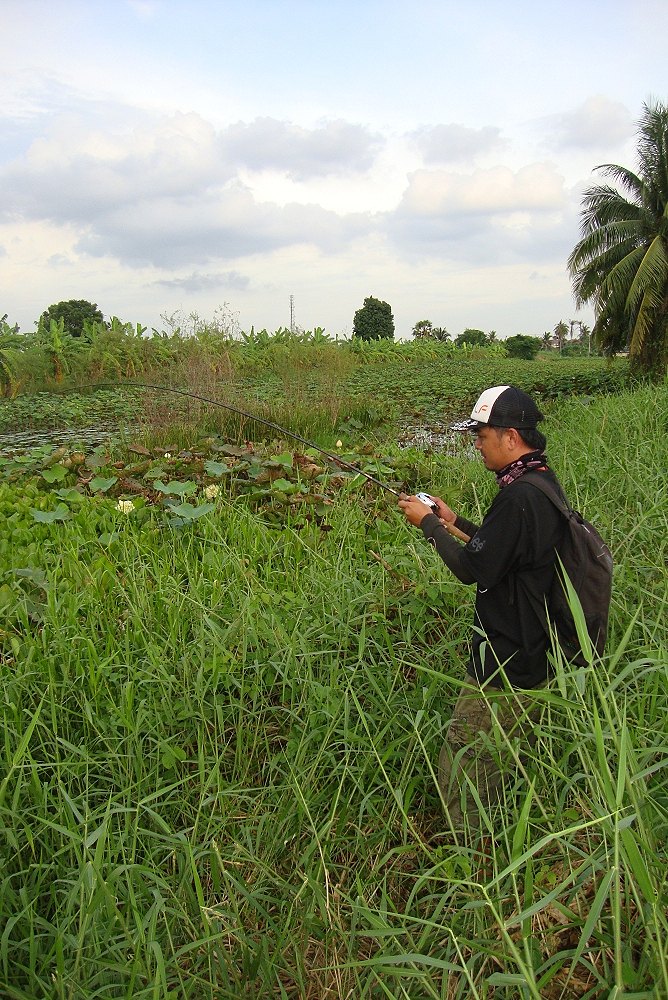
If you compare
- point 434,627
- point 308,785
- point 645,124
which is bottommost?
point 308,785

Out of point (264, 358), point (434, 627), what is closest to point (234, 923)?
point (434, 627)

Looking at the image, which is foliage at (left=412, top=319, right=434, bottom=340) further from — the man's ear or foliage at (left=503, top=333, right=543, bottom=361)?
the man's ear

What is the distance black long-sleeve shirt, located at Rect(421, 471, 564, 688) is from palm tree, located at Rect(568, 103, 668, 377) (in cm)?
1303

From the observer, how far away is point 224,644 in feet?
8.97

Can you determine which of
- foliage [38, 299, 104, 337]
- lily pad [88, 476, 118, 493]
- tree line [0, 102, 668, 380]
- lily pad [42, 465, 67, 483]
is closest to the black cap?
lily pad [88, 476, 118, 493]

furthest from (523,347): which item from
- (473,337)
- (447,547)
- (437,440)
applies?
(447,547)

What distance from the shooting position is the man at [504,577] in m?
2.03

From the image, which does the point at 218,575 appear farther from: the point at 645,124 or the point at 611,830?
the point at 645,124

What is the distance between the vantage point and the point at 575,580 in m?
1.99

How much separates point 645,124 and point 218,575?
1516 cm

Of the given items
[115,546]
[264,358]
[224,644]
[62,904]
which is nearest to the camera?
[62,904]

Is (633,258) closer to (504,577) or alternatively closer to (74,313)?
(504,577)

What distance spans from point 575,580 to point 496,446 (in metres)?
0.47

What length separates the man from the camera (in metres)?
2.03
